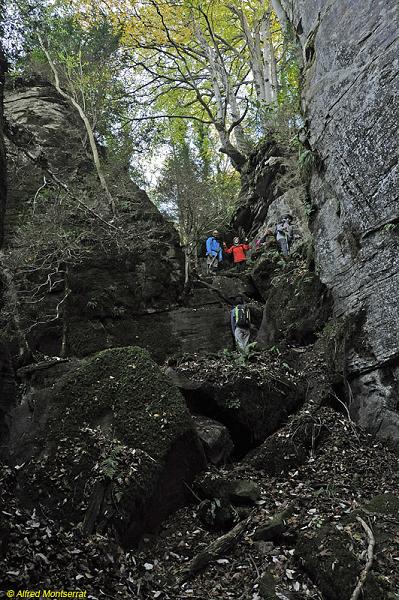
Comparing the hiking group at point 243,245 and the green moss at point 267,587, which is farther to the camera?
the hiking group at point 243,245

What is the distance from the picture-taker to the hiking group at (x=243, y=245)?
44.2 feet

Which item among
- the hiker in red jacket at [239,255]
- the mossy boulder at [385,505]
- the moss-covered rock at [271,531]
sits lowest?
the mossy boulder at [385,505]

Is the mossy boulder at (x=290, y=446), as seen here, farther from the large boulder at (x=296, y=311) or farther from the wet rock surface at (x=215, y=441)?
the large boulder at (x=296, y=311)

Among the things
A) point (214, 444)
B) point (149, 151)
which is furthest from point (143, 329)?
point (149, 151)

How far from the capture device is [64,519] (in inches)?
201

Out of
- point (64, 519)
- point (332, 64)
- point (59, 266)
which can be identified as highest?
point (332, 64)

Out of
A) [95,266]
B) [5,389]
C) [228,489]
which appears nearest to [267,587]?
[228,489]

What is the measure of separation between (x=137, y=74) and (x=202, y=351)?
13463 millimetres

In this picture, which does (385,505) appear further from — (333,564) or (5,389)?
(5,389)

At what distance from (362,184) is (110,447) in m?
7.35

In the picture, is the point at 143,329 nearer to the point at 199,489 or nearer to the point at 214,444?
the point at 214,444

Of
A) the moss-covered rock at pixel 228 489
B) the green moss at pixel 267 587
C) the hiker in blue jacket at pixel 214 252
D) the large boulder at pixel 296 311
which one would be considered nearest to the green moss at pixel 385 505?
the moss-covered rock at pixel 228 489

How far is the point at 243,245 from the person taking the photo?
15.1 metres

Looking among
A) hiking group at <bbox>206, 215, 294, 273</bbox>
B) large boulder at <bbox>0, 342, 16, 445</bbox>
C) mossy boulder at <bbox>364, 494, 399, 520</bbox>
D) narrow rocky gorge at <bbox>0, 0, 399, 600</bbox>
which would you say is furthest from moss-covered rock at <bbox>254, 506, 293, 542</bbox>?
hiking group at <bbox>206, 215, 294, 273</bbox>
